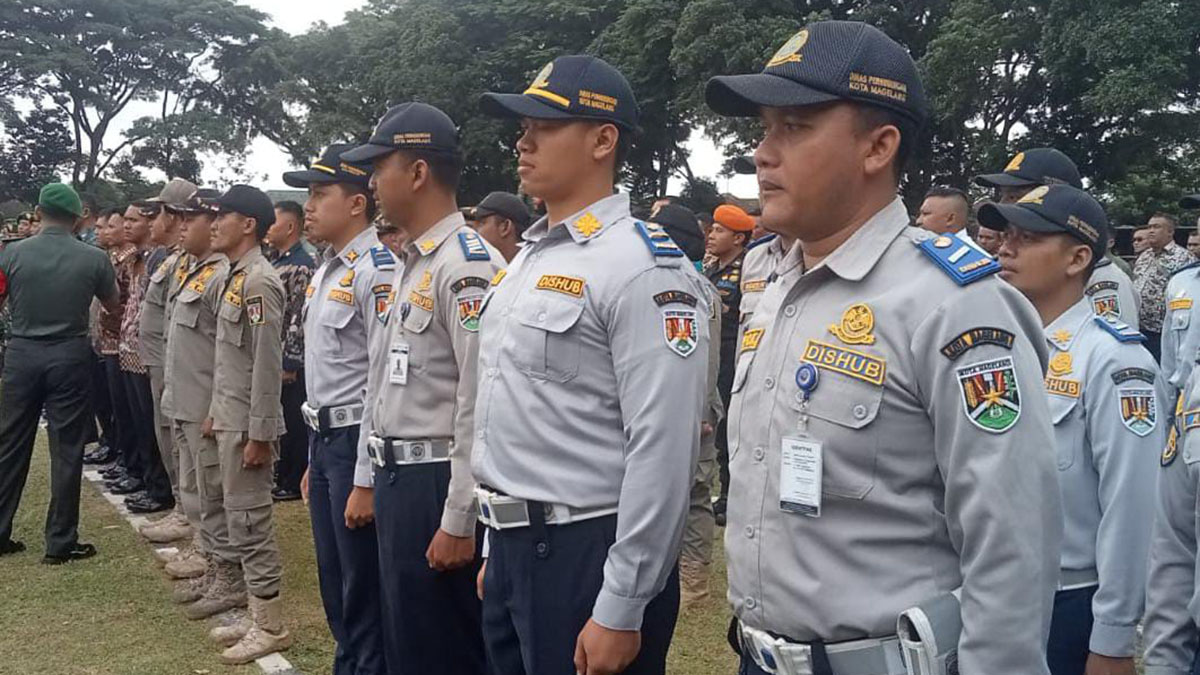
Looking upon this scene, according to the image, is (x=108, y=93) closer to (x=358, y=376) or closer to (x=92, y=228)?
(x=92, y=228)

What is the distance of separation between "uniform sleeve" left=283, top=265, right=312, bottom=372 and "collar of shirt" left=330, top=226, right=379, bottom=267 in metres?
2.88

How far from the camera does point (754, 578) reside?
5.83 feet

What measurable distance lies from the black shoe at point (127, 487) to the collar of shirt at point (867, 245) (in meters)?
7.64

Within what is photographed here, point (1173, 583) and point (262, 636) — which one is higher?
point (1173, 583)

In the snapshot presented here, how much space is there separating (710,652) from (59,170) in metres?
39.9

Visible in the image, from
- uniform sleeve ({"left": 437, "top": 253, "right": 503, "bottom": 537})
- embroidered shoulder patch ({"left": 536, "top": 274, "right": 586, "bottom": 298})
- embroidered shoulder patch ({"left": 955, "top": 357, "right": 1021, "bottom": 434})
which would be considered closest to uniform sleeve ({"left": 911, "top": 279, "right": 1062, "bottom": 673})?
embroidered shoulder patch ({"left": 955, "top": 357, "right": 1021, "bottom": 434})

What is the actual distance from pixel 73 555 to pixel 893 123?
6.27 meters

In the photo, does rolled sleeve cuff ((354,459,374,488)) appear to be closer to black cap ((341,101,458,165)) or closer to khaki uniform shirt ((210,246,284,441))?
black cap ((341,101,458,165))

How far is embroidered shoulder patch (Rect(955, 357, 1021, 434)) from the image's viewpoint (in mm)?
1546

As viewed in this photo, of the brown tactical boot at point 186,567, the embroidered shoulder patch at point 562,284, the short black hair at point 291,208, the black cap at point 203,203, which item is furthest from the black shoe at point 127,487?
the embroidered shoulder patch at point 562,284

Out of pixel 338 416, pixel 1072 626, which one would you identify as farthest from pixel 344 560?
pixel 1072 626

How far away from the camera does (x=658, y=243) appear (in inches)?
99.7

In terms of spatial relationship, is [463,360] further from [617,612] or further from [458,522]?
[617,612]

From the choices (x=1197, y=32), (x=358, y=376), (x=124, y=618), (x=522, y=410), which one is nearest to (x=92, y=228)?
(x=124, y=618)
